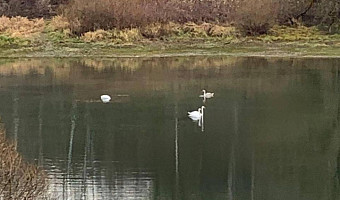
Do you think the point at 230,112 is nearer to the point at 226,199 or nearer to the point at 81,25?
the point at 226,199

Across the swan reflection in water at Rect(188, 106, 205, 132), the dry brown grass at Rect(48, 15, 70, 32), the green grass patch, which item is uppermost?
the dry brown grass at Rect(48, 15, 70, 32)

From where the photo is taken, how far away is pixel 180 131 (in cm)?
1766

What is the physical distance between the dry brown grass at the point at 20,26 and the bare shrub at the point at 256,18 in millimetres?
10528

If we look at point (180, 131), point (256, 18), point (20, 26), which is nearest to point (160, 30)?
point (256, 18)

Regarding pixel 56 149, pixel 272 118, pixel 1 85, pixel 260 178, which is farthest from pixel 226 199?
pixel 1 85

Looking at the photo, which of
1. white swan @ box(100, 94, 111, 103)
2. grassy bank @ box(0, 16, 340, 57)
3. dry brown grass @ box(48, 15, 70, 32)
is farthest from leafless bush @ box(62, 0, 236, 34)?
white swan @ box(100, 94, 111, 103)

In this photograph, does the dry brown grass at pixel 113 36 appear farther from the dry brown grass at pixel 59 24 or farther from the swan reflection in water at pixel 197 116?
the swan reflection in water at pixel 197 116

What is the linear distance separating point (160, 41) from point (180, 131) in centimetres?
1950

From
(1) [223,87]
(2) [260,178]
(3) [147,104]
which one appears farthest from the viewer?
(1) [223,87]

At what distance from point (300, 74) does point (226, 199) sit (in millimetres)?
15267

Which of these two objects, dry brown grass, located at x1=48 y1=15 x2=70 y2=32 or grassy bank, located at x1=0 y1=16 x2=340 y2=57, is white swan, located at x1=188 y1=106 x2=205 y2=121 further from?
dry brown grass, located at x1=48 y1=15 x2=70 y2=32

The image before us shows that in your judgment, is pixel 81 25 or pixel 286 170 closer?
pixel 286 170

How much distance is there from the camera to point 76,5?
129 ft

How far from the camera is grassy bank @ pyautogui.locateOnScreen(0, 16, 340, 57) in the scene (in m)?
35.1
